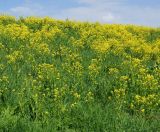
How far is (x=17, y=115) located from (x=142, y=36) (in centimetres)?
1311

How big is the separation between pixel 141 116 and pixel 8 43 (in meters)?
6.92

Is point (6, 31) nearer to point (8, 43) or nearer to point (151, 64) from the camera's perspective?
point (8, 43)

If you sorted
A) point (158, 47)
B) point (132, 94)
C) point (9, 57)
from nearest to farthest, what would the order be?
1. point (132, 94)
2. point (9, 57)
3. point (158, 47)

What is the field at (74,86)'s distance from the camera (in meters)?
8.78

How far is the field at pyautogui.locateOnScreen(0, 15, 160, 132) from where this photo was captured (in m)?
8.78

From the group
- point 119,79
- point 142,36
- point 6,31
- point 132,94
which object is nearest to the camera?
point 132,94

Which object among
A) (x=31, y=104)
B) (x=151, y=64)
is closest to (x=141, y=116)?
(x=31, y=104)

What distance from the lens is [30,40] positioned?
15.0 meters

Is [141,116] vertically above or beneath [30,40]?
beneath

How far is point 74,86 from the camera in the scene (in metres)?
10.5

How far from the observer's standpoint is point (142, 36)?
21.1m

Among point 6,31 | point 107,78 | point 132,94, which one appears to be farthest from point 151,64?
point 6,31

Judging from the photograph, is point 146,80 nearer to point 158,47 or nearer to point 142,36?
point 158,47

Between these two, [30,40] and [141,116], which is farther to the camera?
[30,40]
